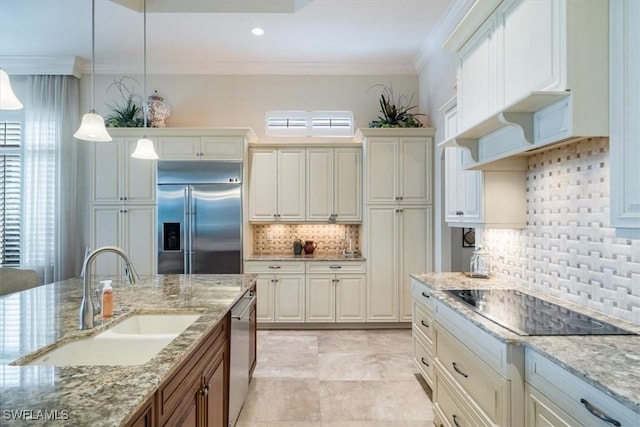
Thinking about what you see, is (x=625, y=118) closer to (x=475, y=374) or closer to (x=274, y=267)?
(x=475, y=374)

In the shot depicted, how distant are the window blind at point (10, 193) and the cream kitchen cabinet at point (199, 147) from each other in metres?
2.06

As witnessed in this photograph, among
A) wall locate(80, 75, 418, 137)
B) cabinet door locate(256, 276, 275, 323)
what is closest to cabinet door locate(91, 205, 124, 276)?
wall locate(80, 75, 418, 137)

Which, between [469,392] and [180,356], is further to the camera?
[469,392]

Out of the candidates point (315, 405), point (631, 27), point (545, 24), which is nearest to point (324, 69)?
point (545, 24)

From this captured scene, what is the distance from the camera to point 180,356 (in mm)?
1239

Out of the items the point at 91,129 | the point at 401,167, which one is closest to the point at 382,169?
the point at 401,167

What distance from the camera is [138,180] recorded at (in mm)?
4184

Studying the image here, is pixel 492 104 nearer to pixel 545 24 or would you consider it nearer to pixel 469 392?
pixel 545 24

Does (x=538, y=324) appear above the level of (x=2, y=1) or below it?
below

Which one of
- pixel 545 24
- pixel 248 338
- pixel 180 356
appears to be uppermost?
pixel 545 24

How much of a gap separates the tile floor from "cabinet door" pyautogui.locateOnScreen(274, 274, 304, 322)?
0.26 m

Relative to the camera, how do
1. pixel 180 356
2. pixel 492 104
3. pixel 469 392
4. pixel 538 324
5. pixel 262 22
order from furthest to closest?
pixel 262 22 < pixel 492 104 < pixel 469 392 < pixel 538 324 < pixel 180 356

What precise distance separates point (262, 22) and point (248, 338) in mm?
3167

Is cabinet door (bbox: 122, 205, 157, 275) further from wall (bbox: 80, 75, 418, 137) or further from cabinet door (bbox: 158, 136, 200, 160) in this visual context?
wall (bbox: 80, 75, 418, 137)
